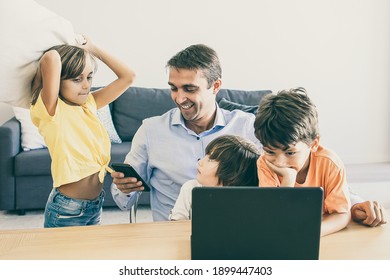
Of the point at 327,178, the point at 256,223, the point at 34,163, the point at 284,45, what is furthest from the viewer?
the point at 284,45

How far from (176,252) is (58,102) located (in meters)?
0.47

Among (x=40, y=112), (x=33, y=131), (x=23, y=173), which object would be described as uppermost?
(x=40, y=112)

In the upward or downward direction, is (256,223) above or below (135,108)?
above

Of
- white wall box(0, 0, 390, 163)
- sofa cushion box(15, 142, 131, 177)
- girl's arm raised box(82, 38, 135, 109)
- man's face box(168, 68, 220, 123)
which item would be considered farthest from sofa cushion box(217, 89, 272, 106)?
girl's arm raised box(82, 38, 135, 109)

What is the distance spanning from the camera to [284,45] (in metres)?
3.73

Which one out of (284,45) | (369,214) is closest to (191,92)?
(369,214)

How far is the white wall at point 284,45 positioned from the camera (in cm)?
350

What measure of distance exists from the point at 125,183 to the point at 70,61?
32 cm

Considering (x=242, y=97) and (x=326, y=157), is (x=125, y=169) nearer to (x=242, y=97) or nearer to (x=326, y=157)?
(x=326, y=157)

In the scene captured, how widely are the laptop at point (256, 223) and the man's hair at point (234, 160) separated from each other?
32 cm

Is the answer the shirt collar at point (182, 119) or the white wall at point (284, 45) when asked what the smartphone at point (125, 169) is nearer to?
the shirt collar at point (182, 119)

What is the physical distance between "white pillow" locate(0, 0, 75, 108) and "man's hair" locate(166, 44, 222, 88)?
329 millimetres

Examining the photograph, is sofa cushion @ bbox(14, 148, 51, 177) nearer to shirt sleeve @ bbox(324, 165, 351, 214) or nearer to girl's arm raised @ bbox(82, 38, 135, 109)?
girl's arm raised @ bbox(82, 38, 135, 109)

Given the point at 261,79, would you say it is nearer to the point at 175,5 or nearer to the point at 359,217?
the point at 175,5
